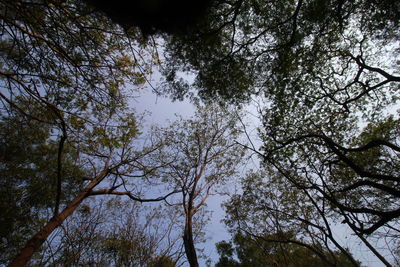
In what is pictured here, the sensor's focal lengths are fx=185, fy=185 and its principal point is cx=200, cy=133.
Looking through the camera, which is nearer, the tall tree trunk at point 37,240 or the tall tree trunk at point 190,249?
the tall tree trunk at point 37,240

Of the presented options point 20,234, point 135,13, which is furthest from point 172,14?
point 20,234

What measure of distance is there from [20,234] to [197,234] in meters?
8.77

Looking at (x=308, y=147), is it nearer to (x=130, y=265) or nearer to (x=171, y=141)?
(x=171, y=141)

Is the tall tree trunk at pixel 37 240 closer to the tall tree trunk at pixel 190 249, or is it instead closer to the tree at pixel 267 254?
the tall tree trunk at pixel 190 249

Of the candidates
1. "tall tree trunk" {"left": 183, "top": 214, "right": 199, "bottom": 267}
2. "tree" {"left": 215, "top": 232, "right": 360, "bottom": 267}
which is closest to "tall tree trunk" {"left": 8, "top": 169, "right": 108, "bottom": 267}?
"tall tree trunk" {"left": 183, "top": 214, "right": 199, "bottom": 267}

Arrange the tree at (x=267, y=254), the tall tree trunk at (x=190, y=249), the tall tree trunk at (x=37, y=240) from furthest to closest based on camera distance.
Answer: the tree at (x=267, y=254)
the tall tree trunk at (x=190, y=249)
the tall tree trunk at (x=37, y=240)

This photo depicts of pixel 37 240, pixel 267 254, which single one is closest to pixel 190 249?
pixel 37 240

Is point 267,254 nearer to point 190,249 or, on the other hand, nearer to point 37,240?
point 190,249

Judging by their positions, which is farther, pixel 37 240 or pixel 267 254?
pixel 267 254

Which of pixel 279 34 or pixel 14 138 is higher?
pixel 14 138

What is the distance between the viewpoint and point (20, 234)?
30.0ft

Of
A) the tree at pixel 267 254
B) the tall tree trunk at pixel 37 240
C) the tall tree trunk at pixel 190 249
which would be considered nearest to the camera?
the tall tree trunk at pixel 37 240

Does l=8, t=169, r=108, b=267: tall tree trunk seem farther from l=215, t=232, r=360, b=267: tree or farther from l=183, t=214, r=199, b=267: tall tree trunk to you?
l=215, t=232, r=360, b=267: tree

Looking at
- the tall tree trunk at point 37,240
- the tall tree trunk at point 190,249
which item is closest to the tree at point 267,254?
the tall tree trunk at point 190,249
